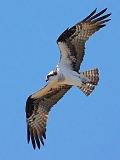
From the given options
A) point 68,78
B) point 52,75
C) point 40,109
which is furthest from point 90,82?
point 40,109

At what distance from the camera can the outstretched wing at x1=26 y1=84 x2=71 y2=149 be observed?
655 inches

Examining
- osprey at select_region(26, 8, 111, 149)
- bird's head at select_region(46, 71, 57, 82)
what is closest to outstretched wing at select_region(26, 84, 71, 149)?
osprey at select_region(26, 8, 111, 149)

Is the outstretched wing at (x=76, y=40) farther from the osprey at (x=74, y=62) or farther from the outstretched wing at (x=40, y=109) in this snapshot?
the outstretched wing at (x=40, y=109)

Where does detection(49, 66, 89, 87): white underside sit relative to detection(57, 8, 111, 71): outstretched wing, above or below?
below

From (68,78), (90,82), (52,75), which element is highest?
(52,75)

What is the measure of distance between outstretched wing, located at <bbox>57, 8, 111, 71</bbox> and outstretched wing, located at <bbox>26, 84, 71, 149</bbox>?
0.60 m

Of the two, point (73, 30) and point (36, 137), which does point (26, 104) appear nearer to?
point (36, 137)

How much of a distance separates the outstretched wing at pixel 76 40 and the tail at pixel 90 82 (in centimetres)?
34

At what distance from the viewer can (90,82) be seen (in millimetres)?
16016

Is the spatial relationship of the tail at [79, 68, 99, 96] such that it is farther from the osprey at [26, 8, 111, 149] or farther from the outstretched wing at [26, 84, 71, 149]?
the outstretched wing at [26, 84, 71, 149]

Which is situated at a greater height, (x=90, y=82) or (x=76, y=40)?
(x=76, y=40)

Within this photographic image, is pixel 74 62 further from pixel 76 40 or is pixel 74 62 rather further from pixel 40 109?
pixel 40 109

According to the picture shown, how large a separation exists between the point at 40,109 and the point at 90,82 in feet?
4.52

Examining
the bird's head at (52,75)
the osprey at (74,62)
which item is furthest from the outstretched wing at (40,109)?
the bird's head at (52,75)
